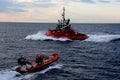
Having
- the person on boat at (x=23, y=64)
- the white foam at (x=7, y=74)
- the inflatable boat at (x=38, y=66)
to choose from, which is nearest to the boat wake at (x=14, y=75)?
the white foam at (x=7, y=74)

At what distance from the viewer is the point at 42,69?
4331 cm

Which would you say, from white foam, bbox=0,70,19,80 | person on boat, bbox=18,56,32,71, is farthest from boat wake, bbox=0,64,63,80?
person on boat, bbox=18,56,32,71

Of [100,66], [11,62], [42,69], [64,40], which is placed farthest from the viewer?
[64,40]

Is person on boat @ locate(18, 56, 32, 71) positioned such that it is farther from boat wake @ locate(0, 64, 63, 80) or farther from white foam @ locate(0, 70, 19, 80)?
white foam @ locate(0, 70, 19, 80)

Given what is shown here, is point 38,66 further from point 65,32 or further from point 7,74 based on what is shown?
point 65,32

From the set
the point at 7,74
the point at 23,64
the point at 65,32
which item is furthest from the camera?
the point at 65,32

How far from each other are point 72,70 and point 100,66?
20.1 ft

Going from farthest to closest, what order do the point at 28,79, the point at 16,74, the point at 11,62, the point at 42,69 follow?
the point at 11,62 < the point at 42,69 < the point at 16,74 < the point at 28,79

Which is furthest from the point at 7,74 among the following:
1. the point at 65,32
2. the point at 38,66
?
the point at 65,32

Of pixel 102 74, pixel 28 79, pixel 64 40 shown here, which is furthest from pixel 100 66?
pixel 64 40

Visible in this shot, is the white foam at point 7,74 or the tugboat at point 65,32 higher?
the tugboat at point 65,32

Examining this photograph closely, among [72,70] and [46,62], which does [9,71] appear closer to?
[46,62]

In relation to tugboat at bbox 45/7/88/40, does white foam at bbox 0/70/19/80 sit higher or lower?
lower

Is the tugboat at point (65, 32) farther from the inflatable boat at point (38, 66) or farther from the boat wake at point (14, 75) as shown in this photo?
the boat wake at point (14, 75)
